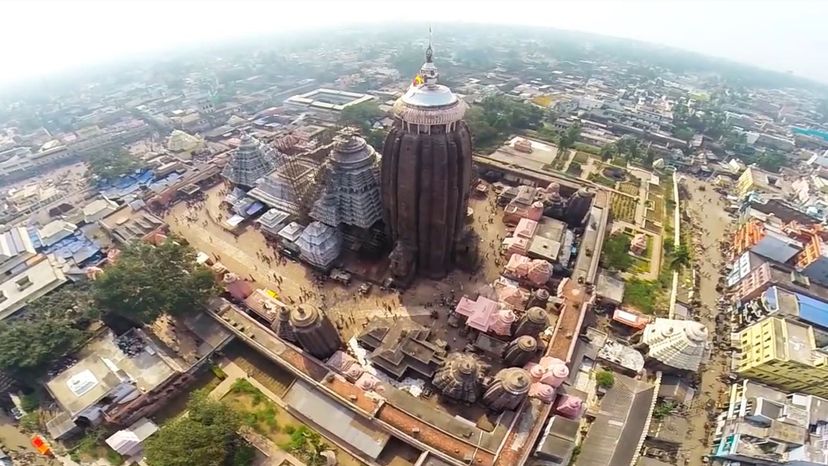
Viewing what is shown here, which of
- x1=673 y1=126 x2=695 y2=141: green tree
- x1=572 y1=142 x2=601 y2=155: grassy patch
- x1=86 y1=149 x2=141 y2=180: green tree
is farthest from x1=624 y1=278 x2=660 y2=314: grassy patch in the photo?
x1=86 y1=149 x2=141 y2=180: green tree

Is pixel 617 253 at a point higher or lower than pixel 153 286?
lower

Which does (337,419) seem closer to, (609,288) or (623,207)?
(609,288)

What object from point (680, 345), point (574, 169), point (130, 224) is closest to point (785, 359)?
point (680, 345)

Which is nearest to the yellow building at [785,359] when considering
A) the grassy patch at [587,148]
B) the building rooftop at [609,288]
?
the building rooftop at [609,288]

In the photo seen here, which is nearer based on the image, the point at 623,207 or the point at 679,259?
the point at 679,259

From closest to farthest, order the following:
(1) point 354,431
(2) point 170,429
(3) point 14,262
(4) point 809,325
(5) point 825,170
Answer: (2) point 170,429, (1) point 354,431, (4) point 809,325, (3) point 14,262, (5) point 825,170

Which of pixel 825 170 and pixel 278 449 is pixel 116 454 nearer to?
pixel 278 449

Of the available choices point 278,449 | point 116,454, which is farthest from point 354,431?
point 116,454
